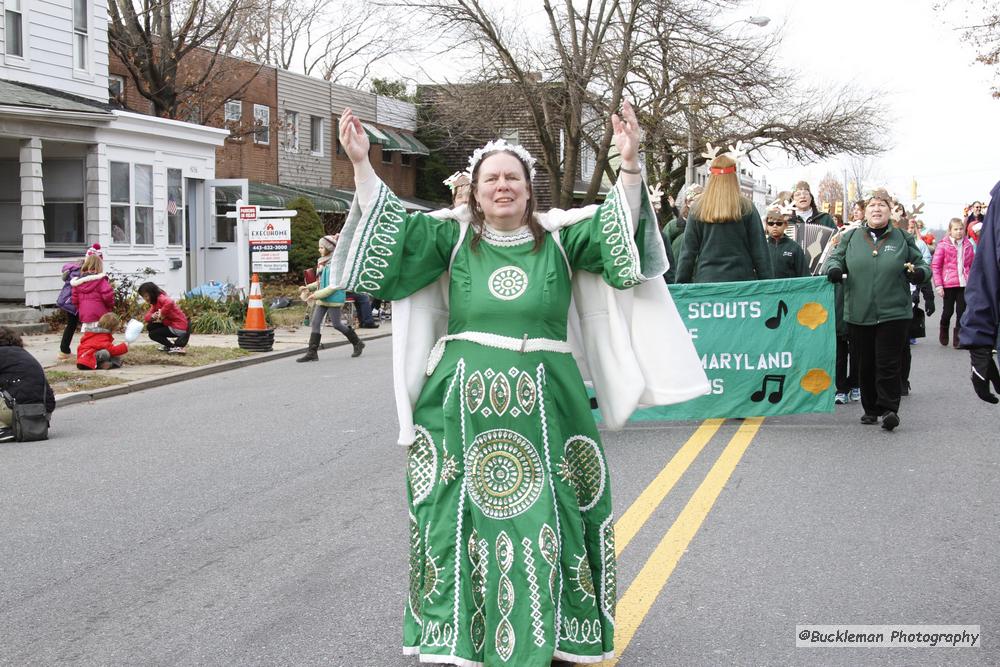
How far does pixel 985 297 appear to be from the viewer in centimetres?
471

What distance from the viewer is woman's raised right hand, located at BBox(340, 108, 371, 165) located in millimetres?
3975

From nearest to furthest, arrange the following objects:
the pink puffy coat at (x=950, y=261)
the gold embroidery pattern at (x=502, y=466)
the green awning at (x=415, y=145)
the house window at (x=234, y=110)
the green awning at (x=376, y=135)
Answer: the gold embroidery pattern at (x=502, y=466)
the pink puffy coat at (x=950, y=261)
the house window at (x=234, y=110)
the green awning at (x=376, y=135)
the green awning at (x=415, y=145)

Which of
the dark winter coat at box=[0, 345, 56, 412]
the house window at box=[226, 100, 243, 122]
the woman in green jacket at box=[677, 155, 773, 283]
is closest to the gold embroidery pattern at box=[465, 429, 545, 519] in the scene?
the woman in green jacket at box=[677, 155, 773, 283]

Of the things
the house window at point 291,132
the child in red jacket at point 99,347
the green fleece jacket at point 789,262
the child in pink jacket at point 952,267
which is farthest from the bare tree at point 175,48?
the green fleece jacket at point 789,262

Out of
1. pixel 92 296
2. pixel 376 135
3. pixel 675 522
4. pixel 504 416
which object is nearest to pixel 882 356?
pixel 675 522

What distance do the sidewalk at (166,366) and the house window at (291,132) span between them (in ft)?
57.3

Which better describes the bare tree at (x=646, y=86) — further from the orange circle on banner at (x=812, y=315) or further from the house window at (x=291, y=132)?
the orange circle on banner at (x=812, y=315)

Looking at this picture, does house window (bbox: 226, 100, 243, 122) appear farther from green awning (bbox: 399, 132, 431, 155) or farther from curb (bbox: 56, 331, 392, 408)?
curb (bbox: 56, 331, 392, 408)

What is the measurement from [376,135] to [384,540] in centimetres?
3717

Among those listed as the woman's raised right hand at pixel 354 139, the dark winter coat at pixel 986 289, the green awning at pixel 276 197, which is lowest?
the dark winter coat at pixel 986 289

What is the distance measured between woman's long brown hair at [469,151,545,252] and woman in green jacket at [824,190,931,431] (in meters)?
5.76

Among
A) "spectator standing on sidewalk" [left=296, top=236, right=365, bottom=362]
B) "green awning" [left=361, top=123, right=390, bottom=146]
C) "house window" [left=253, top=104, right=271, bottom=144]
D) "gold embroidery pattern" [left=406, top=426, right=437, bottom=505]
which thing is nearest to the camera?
"gold embroidery pattern" [left=406, top=426, right=437, bottom=505]

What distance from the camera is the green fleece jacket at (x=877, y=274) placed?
363 inches

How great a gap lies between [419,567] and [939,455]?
5.53 metres
